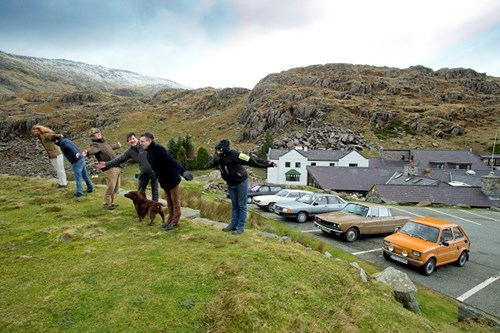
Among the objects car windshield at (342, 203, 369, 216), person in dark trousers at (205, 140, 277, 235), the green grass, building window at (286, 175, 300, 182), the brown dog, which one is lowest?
building window at (286, 175, 300, 182)

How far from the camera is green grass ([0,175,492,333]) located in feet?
11.4

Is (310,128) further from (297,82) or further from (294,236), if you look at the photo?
(294,236)

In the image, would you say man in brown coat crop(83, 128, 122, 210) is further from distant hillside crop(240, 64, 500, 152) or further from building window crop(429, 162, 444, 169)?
distant hillside crop(240, 64, 500, 152)

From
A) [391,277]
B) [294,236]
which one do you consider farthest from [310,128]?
[391,277]

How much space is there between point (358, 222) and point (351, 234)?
714 millimetres

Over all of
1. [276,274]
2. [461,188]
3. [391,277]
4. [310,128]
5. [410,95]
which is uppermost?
[410,95]

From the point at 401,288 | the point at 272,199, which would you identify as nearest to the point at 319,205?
the point at 272,199

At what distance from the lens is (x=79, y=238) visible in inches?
235

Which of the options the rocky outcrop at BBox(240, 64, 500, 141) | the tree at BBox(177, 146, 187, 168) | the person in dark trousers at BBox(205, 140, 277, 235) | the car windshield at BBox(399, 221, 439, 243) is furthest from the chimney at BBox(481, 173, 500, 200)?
the rocky outcrop at BBox(240, 64, 500, 141)

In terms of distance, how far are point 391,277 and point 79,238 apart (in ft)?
22.9

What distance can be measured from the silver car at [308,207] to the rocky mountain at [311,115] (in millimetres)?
57293

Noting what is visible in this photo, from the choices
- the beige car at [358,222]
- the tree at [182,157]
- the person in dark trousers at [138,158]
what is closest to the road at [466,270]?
the beige car at [358,222]

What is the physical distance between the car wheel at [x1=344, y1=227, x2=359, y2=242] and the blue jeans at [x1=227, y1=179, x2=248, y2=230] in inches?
346

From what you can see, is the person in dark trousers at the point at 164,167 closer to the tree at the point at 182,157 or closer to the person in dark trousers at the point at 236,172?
the person in dark trousers at the point at 236,172
